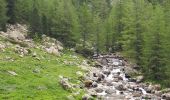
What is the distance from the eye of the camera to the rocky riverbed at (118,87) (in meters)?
58.2

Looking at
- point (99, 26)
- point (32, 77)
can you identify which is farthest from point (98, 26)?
point (32, 77)

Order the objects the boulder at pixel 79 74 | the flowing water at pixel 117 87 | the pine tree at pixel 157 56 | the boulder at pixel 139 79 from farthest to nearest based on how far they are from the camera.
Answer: the boulder at pixel 139 79 → the pine tree at pixel 157 56 → the boulder at pixel 79 74 → the flowing water at pixel 117 87

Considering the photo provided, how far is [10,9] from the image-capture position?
110188mm

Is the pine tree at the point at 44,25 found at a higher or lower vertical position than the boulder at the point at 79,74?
higher

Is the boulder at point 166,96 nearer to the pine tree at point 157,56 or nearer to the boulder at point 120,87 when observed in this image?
the boulder at point 120,87

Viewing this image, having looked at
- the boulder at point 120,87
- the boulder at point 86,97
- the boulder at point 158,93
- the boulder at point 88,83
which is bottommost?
the boulder at point 158,93

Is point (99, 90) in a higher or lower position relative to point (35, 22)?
lower

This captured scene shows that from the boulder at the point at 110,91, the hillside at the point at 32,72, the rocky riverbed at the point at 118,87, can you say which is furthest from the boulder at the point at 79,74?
the boulder at the point at 110,91

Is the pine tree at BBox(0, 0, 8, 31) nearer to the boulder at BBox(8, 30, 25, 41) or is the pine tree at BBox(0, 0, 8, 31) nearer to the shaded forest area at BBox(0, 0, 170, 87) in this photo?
the shaded forest area at BBox(0, 0, 170, 87)

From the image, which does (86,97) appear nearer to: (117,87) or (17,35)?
(117,87)

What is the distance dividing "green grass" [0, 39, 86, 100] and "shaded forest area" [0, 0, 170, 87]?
16.2m

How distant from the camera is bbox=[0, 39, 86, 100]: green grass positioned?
1923 inches

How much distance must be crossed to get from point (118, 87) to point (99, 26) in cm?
4779

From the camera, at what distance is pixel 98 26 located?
11069cm
